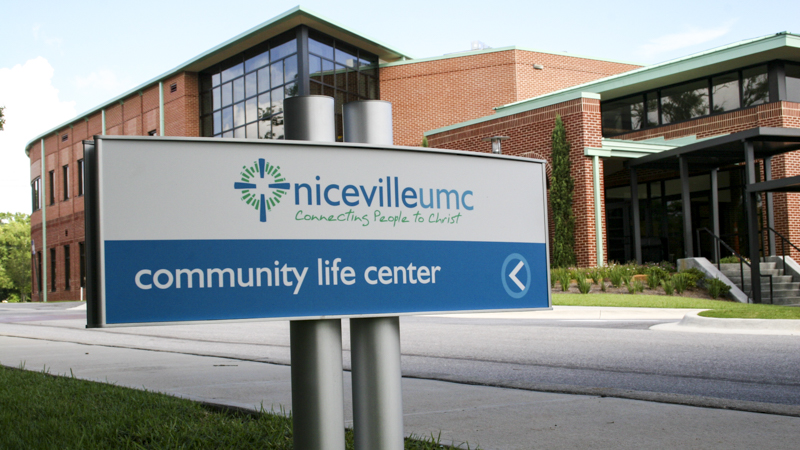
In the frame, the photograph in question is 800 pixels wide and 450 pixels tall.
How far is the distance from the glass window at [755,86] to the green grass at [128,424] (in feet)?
75.8

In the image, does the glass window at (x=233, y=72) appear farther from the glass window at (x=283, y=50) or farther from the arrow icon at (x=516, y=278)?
the arrow icon at (x=516, y=278)

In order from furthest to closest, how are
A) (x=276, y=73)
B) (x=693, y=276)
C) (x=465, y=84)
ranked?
(x=465, y=84) < (x=276, y=73) < (x=693, y=276)

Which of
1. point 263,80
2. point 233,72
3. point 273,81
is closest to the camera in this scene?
point 273,81

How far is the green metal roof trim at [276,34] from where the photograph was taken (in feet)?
93.8

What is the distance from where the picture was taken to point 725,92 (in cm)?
2425

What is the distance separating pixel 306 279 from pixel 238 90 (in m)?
31.8

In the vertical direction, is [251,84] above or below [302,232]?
above

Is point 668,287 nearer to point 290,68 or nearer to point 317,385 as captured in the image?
point 317,385

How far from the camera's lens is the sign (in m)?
2.05

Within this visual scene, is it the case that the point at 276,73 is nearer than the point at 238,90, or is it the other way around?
the point at 276,73

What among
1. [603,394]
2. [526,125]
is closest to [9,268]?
[526,125]

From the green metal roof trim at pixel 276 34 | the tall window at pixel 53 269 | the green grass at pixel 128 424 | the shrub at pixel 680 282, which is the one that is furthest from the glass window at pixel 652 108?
the tall window at pixel 53 269

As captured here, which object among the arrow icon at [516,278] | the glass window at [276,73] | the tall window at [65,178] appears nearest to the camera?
the arrow icon at [516,278]

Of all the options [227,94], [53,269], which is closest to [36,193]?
[53,269]
